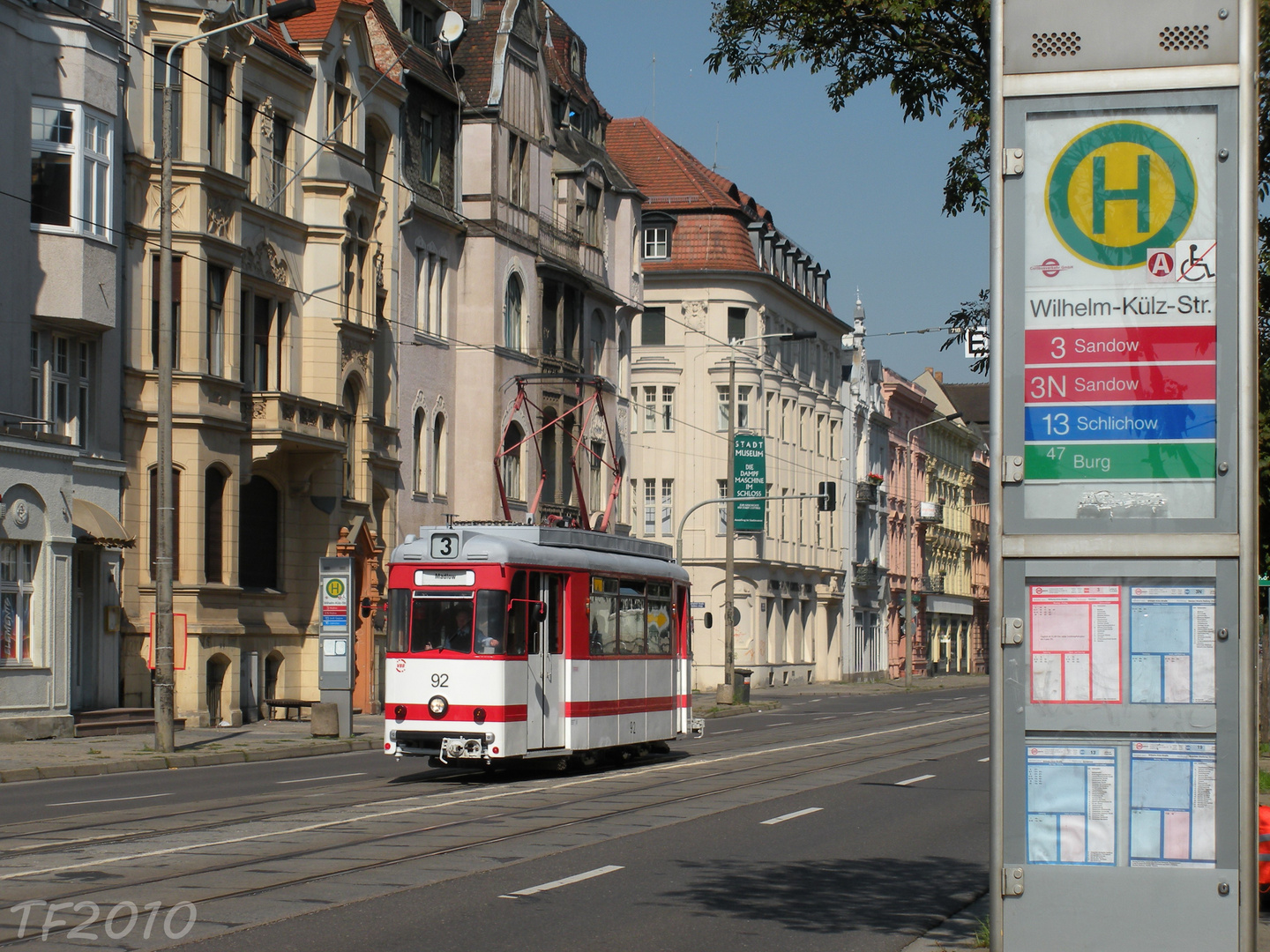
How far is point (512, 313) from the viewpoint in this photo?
47562mm

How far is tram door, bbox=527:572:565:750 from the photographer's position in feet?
70.2

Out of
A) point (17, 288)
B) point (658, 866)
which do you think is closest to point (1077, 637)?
point (658, 866)

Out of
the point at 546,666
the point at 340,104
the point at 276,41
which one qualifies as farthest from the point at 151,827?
the point at 340,104

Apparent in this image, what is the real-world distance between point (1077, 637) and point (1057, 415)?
87 cm

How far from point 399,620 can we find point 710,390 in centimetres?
4834

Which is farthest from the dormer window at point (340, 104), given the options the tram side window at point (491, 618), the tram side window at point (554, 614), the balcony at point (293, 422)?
the tram side window at point (491, 618)

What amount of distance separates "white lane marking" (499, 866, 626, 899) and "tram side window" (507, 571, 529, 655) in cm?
823

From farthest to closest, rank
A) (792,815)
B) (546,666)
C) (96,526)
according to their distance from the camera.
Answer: (96,526) < (546,666) < (792,815)

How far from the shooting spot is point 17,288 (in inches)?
1120

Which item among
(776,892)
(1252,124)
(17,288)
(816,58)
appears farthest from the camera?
(17,288)

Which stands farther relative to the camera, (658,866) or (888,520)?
(888,520)

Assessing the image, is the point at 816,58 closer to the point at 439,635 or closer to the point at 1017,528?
the point at 1017,528

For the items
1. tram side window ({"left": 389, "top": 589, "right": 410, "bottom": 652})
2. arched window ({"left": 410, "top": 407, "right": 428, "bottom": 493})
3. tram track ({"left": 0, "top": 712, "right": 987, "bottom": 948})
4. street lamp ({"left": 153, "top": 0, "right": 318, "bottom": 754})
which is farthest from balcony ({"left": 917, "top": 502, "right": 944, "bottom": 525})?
tram side window ({"left": 389, "top": 589, "right": 410, "bottom": 652})

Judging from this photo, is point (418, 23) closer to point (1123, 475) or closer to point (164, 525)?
point (164, 525)
